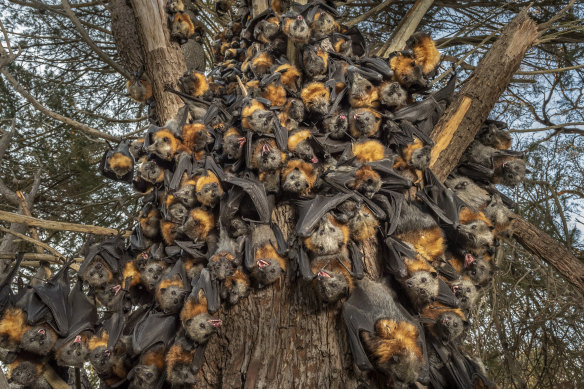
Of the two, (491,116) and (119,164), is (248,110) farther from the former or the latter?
(491,116)

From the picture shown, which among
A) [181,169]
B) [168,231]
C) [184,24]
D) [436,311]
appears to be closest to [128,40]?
[184,24]

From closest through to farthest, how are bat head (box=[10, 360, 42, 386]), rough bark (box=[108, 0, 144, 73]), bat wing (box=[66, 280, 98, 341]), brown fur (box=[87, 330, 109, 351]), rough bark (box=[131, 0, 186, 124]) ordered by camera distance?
bat head (box=[10, 360, 42, 386])
brown fur (box=[87, 330, 109, 351])
bat wing (box=[66, 280, 98, 341])
rough bark (box=[131, 0, 186, 124])
rough bark (box=[108, 0, 144, 73])

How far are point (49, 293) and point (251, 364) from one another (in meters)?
2.20

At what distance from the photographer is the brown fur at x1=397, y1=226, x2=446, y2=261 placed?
3.26 meters

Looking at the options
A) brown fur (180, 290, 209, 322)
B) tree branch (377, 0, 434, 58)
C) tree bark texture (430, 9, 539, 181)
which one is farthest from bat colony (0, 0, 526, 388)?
tree branch (377, 0, 434, 58)

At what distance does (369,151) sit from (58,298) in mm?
2894

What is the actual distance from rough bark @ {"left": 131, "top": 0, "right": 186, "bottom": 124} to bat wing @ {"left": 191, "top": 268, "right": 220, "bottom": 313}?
193cm

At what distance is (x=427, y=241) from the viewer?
3307mm

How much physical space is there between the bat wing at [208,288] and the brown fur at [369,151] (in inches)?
57.5

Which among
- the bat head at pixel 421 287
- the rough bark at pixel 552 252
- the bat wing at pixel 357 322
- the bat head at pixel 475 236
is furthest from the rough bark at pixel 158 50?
the rough bark at pixel 552 252

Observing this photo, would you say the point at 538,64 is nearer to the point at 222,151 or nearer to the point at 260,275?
the point at 222,151

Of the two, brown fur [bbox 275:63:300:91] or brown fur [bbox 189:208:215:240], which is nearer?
brown fur [bbox 189:208:215:240]

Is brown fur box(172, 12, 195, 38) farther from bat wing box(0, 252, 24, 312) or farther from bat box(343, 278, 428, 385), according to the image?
bat box(343, 278, 428, 385)

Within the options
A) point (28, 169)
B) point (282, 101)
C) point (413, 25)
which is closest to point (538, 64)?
point (413, 25)
